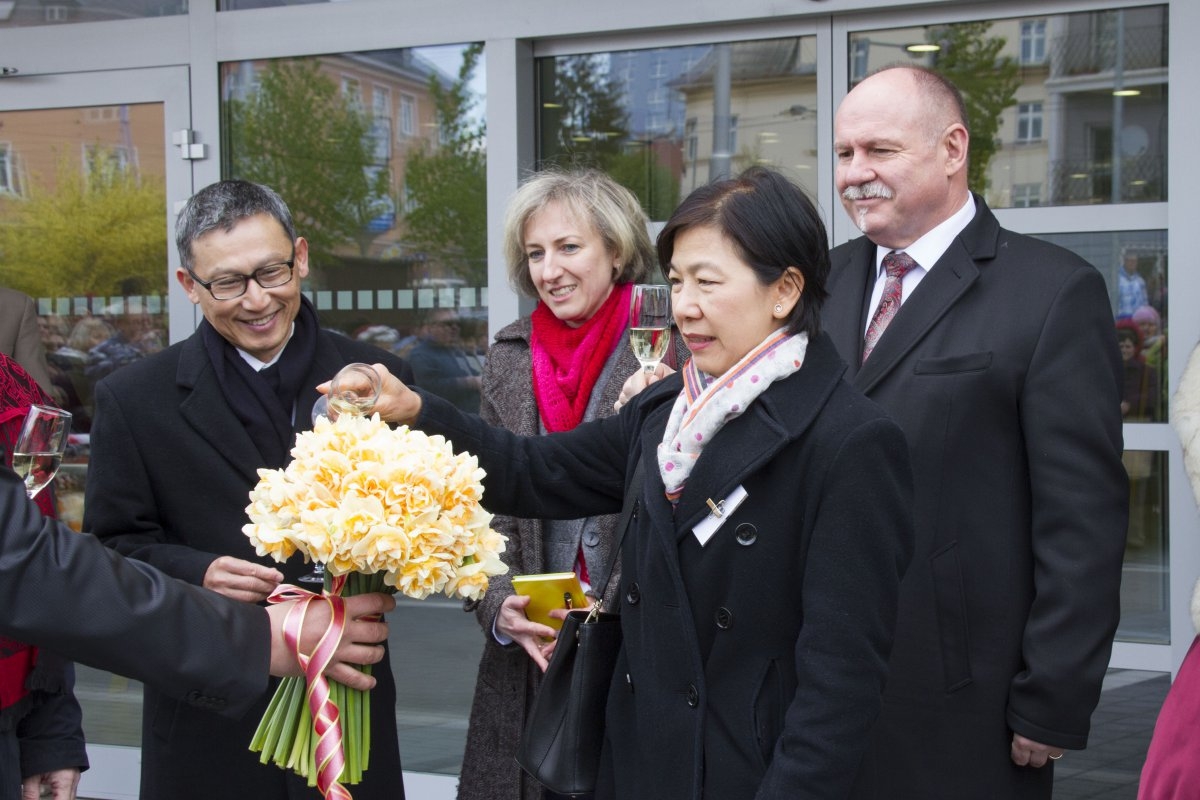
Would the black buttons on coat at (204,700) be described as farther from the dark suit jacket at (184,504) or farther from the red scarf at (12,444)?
the dark suit jacket at (184,504)

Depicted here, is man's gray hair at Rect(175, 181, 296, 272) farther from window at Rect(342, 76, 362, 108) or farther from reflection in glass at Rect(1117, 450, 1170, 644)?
reflection in glass at Rect(1117, 450, 1170, 644)

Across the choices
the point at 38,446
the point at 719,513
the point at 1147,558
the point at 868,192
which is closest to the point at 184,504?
the point at 38,446

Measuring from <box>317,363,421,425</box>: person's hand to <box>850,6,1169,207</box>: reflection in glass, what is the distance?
2776mm

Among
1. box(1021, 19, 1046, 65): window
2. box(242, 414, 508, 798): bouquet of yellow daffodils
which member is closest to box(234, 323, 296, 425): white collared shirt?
box(242, 414, 508, 798): bouquet of yellow daffodils

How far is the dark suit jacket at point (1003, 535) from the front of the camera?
2.70 metres

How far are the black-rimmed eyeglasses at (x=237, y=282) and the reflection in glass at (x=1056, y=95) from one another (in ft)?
8.28

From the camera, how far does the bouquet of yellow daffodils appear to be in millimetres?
2055

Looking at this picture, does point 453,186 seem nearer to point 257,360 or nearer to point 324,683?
point 257,360

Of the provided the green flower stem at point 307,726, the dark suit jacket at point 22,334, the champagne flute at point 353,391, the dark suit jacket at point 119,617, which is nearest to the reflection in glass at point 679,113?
the dark suit jacket at point 22,334

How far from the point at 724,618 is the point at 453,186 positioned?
3508 mm

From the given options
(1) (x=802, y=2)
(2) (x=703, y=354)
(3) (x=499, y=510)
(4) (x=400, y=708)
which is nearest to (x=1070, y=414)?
(2) (x=703, y=354)

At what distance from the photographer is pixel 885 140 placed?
293 centimetres

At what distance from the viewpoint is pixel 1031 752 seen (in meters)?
2.72

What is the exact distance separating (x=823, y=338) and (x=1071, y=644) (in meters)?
0.91
